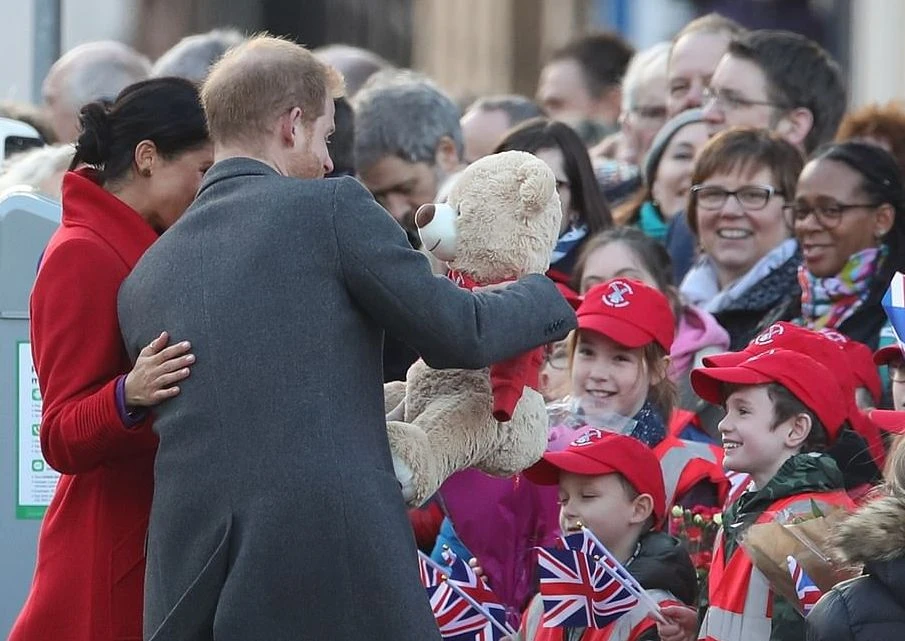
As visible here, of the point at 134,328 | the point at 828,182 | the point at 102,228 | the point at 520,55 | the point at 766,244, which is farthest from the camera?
the point at 520,55

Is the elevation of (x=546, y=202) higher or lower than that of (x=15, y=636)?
higher

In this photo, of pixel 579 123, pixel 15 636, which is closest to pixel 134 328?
pixel 15 636

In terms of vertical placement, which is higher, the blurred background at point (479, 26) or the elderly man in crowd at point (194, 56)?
the elderly man in crowd at point (194, 56)

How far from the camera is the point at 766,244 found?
21.1 feet

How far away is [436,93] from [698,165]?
3.84ft

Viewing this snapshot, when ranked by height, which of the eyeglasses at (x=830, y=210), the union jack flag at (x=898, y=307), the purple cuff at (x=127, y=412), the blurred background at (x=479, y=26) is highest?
the union jack flag at (x=898, y=307)

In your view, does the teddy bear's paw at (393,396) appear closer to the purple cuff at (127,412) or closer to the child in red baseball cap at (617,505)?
the purple cuff at (127,412)

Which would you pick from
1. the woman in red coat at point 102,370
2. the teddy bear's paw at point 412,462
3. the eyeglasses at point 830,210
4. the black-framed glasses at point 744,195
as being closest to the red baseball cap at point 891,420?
the teddy bear's paw at point 412,462

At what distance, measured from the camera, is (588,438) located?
5.05 meters

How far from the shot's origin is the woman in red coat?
4.13 meters

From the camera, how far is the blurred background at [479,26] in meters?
17.4

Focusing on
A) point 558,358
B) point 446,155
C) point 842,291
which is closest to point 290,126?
point 558,358

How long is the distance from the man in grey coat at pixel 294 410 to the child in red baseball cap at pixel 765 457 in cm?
100

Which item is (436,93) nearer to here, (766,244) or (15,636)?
(766,244)
